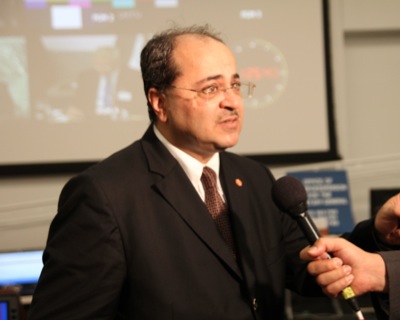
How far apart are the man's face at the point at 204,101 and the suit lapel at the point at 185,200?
4.0 inches

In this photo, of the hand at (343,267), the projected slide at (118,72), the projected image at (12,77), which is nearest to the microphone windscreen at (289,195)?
the hand at (343,267)

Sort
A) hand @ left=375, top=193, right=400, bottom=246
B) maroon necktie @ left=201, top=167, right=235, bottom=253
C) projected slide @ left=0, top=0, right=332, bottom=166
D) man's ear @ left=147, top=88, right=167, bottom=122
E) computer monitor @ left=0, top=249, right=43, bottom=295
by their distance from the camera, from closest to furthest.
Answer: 1. hand @ left=375, top=193, right=400, bottom=246
2. maroon necktie @ left=201, top=167, right=235, bottom=253
3. man's ear @ left=147, top=88, right=167, bottom=122
4. computer monitor @ left=0, top=249, right=43, bottom=295
5. projected slide @ left=0, top=0, right=332, bottom=166

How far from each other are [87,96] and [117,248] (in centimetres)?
255

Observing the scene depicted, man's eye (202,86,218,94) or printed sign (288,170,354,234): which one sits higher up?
man's eye (202,86,218,94)

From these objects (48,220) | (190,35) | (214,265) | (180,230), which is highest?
(190,35)

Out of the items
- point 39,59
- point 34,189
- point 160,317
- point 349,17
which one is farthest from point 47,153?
point 160,317

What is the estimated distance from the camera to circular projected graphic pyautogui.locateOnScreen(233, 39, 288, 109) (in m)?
4.14

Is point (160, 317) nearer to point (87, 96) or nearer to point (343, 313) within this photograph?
point (87, 96)

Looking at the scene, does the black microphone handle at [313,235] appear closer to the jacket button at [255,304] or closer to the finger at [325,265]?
the finger at [325,265]

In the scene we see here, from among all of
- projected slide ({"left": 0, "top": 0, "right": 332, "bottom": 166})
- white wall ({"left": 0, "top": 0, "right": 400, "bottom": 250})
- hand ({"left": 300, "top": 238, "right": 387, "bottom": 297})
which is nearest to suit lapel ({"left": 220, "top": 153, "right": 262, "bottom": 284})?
hand ({"left": 300, "top": 238, "right": 387, "bottom": 297})

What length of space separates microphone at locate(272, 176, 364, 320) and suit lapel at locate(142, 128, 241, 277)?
0.22 meters

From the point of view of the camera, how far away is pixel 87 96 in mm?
4004

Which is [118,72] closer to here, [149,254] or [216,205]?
[216,205]

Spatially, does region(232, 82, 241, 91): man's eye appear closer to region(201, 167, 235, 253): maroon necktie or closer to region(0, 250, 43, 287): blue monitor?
region(201, 167, 235, 253): maroon necktie
